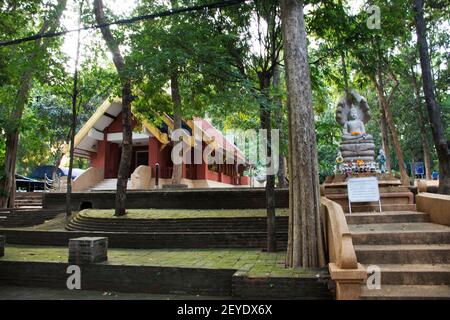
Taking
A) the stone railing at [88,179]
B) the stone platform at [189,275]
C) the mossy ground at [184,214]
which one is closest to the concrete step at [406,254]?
the stone platform at [189,275]

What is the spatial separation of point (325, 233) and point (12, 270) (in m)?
6.43

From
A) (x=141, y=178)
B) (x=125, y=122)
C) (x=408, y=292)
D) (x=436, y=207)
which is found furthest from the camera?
(x=141, y=178)

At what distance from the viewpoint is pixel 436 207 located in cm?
718

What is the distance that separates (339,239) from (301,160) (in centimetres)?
160

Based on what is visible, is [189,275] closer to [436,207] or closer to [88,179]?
[436,207]

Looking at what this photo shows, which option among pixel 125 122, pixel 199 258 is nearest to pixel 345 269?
pixel 199 258

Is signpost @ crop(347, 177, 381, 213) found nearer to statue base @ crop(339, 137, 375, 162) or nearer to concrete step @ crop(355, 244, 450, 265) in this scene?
concrete step @ crop(355, 244, 450, 265)

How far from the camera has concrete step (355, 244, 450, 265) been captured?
224 inches

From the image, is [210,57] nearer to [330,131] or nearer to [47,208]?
[330,131]

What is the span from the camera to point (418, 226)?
22.9ft

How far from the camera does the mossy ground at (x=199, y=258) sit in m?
6.49

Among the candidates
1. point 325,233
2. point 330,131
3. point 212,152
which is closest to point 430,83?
point 330,131

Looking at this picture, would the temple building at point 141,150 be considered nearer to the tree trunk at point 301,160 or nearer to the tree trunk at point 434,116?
the tree trunk at point 434,116

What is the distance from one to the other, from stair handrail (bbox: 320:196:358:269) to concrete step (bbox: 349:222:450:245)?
60 cm
